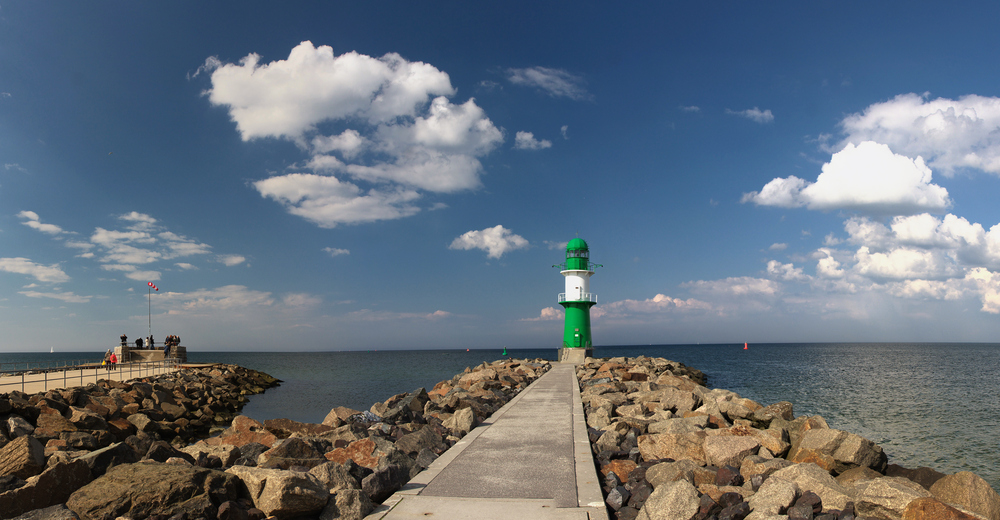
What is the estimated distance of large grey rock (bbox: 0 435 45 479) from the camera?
550cm

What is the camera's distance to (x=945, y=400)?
22328mm

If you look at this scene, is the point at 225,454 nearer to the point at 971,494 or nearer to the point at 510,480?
the point at 510,480

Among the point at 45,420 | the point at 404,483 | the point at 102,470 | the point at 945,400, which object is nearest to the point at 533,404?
the point at 404,483

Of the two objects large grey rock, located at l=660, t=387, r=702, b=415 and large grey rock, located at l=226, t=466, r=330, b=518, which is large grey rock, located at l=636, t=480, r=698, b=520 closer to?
large grey rock, located at l=226, t=466, r=330, b=518

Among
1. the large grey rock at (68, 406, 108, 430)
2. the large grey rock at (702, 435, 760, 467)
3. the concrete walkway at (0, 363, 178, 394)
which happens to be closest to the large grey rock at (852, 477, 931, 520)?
the large grey rock at (702, 435, 760, 467)

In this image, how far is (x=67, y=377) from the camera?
73.7 ft

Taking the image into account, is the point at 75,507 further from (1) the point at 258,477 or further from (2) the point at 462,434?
(2) the point at 462,434

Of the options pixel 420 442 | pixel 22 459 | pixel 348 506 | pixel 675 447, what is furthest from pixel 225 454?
pixel 675 447

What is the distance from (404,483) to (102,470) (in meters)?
2.89

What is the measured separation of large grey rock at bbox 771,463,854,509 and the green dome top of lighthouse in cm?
2445

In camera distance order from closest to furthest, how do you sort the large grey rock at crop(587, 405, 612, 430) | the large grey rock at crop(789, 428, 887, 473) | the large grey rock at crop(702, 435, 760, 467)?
1. the large grey rock at crop(702, 435, 760, 467)
2. the large grey rock at crop(789, 428, 887, 473)
3. the large grey rock at crop(587, 405, 612, 430)

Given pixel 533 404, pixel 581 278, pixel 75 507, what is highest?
pixel 581 278

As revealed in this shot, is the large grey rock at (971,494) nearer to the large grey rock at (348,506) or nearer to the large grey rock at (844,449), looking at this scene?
the large grey rock at (844,449)

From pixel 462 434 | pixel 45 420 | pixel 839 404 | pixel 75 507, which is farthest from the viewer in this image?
pixel 839 404
